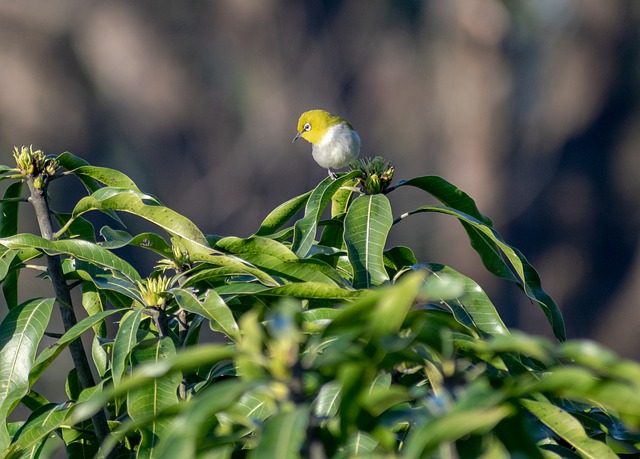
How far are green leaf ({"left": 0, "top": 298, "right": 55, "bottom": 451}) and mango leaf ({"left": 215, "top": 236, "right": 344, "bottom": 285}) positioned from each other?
0.25 meters

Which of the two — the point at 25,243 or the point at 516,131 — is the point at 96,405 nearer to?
the point at 25,243

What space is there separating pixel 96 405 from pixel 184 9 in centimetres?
661

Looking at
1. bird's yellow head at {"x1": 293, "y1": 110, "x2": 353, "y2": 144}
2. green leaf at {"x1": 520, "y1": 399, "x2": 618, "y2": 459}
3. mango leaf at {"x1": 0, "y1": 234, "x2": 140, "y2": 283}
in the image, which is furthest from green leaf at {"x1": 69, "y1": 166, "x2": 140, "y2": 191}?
bird's yellow head at {"x1": 293, "y1": 110, "x2": 353, "y2": 144}

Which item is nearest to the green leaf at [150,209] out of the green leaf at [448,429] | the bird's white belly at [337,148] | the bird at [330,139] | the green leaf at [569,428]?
the green leaf at [569,428]

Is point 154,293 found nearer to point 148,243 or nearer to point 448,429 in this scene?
point 148,243

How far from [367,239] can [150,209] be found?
0.29 m

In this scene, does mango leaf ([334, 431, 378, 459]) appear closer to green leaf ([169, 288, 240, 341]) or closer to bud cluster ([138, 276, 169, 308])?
green leaf ([169, 288, 240, 341])

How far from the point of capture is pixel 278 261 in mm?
1061

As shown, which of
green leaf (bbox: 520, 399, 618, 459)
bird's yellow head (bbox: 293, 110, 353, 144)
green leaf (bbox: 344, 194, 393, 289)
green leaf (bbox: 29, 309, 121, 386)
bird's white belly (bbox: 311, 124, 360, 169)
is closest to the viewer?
green leaf (bbox: 520, 399, 618, 459)

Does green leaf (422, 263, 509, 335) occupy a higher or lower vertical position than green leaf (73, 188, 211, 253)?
lower

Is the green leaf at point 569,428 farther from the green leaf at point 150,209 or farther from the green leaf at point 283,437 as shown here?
the green leaf at point 150,209

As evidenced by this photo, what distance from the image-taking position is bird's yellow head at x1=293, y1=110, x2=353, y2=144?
10.9ft

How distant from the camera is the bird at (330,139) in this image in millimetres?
3090

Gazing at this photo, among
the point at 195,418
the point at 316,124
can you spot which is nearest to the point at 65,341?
the point at 195,418
